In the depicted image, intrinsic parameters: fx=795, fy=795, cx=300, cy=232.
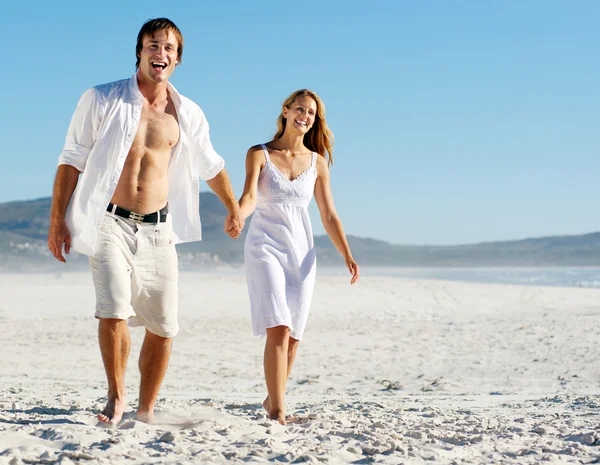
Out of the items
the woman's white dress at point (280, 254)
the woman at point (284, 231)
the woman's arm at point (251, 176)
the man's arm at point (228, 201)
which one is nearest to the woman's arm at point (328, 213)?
the woman at point (284, 231)

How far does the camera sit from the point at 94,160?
4.54 m

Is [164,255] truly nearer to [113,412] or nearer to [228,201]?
[228,201]

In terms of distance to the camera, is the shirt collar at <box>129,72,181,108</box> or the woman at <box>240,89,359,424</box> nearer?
the shirt collar at <box>129,72,181,108</box>

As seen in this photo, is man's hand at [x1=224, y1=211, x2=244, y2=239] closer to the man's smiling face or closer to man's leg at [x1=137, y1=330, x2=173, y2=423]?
man's leg at [x1=137, y1=330, x2=173, y2=423]

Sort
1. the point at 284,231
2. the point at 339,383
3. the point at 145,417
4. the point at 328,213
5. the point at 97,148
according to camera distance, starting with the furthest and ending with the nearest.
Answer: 1. the point at 339,383
2. the point at 328,213
3. the point at 284,231
4. the point at 145,417
5. the point at 97,148

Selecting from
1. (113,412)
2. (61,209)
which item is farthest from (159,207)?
(113,412)

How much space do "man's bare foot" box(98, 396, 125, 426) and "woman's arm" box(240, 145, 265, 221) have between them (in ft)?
4.57

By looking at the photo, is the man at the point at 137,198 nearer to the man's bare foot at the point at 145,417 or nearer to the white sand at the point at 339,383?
the man's bare foot at the point at 145,417

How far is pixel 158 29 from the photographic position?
468cm

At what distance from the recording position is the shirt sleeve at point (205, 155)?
5039 mm

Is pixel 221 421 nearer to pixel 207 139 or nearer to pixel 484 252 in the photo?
pixel 207 139

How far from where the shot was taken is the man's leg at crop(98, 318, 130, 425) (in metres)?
4.61

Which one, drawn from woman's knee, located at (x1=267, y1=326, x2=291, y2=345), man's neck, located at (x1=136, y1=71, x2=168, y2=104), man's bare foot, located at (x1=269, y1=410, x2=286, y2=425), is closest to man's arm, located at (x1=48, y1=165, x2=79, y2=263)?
man's neck, located at (x1=136, y1=71, x2=168, y2=104)

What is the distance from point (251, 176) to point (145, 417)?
65.9 inches
